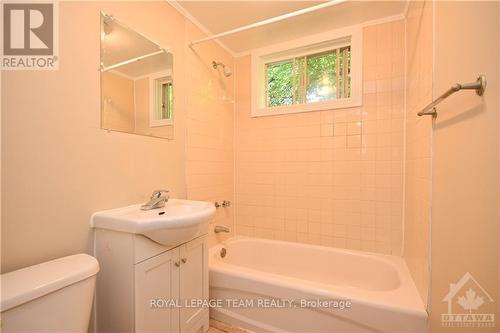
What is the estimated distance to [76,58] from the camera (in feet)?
3.76

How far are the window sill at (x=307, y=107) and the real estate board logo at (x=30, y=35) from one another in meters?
1.70

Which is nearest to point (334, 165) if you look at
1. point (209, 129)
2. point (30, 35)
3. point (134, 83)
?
point (209, 129)

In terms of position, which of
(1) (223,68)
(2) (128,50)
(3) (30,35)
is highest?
(1) (223,68)

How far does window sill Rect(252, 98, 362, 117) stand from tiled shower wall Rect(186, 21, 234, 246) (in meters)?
0.38

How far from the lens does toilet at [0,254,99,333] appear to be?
729 millimetres

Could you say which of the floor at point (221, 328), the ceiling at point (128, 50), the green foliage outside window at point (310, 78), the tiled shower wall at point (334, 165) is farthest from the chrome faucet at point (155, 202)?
the green foliage outside window at point (310, 78)

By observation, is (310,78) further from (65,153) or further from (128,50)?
(65,153)

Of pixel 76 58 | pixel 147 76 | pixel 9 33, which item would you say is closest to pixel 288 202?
pixel 147 76

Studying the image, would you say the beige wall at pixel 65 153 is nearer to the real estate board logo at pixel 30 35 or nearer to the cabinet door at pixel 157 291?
the real estate board logo at pixel 30 35

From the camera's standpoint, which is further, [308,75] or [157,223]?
[308,75]

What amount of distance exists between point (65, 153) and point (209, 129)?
4.03 ft

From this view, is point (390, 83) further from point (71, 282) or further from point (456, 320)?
point (71, 282)

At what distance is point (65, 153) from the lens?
109cm

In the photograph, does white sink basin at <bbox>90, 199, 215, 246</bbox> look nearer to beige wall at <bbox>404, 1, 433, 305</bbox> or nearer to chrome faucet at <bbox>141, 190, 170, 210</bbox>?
chrome faucet at <bbox>141, 190, 170, 210</bbox>
